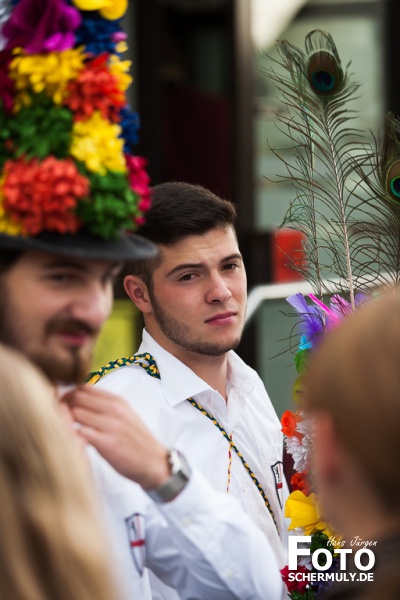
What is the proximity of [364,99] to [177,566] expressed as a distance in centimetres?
747

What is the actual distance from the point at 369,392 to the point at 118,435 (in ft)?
2.42

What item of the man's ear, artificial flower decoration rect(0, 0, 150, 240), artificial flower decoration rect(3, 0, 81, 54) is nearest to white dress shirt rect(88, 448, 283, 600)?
artificial flower decoration rect(0, 0, 150, 240)

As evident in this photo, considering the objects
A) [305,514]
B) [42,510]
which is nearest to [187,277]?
[305,514]

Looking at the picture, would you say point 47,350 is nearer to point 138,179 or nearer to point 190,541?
point 138,179

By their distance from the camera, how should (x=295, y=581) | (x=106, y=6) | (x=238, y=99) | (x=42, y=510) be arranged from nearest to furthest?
1. (x=42, y=510)
2. (x=106, y=6)
3. (x=295, y=581)
4. (x=238, y=99)

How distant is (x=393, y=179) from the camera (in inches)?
140

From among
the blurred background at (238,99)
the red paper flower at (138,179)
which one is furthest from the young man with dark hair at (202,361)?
the blurred background at (238,99)

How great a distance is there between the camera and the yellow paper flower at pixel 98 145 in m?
2.21

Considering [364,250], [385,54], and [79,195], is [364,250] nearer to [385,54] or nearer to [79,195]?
[79,195]

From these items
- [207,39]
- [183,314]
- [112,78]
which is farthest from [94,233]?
[207,39]

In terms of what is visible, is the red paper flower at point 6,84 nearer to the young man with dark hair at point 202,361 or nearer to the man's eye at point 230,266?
the young man with dark hair at point 202,361

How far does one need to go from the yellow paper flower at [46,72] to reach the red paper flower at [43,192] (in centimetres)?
13

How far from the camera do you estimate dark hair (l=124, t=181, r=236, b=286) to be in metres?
3.58

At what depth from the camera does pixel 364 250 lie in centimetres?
358
